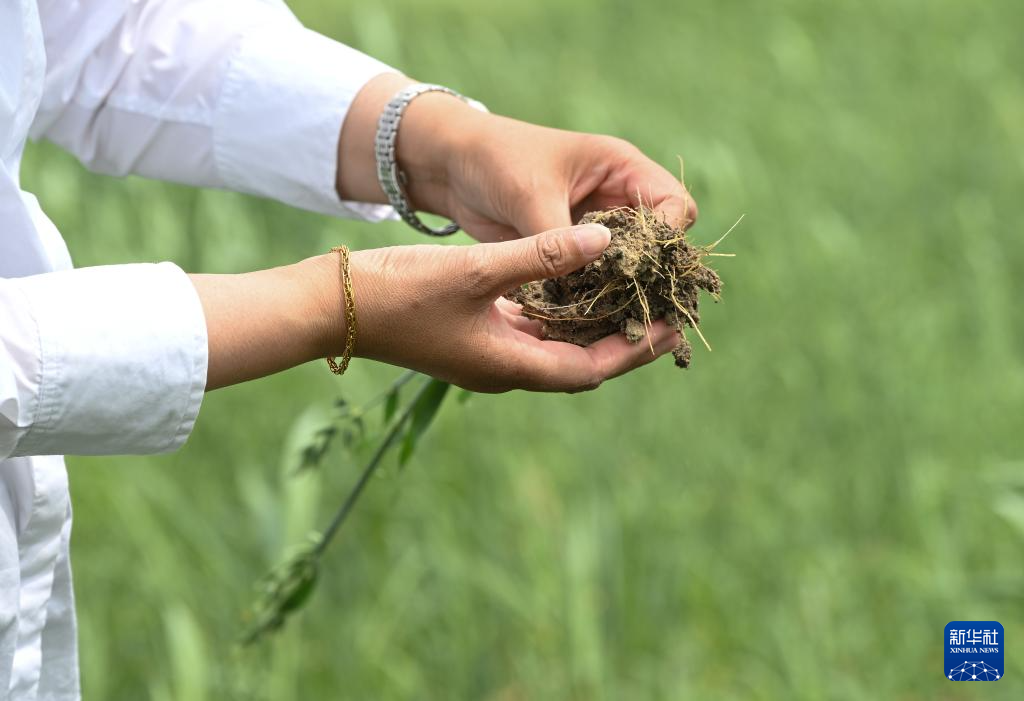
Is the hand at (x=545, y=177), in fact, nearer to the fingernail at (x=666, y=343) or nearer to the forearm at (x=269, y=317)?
the fingernail at (x=666, y=343)

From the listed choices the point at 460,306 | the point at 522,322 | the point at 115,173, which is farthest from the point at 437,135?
the point at 115,173

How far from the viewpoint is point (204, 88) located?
152 cm

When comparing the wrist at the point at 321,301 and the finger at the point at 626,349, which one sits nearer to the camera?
the wrist at the point at 321,301

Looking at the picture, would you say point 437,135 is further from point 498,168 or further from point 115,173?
point 115,173

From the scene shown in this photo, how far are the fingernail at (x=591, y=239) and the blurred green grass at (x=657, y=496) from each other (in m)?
1.21

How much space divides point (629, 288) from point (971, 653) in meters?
1.29

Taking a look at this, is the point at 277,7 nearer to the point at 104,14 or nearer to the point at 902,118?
the point at 104,14

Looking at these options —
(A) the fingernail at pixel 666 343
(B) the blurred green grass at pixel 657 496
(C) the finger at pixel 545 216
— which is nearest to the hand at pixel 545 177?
(C) the finger at pixel 545 216

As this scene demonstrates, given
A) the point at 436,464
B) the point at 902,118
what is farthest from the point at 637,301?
the point at 902,118

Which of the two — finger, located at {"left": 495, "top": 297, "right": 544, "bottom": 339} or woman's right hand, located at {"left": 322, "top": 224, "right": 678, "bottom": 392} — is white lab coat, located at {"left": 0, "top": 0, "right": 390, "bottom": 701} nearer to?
woman's right hand, located at {"left": 322, "top": 224, "right": 678, "bottom": 392}

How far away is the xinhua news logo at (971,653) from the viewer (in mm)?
2238

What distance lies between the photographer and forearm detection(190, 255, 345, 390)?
3.59 ft

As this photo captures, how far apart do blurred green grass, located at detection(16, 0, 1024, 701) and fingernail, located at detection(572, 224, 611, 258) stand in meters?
1.21

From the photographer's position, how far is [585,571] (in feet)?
7.86
